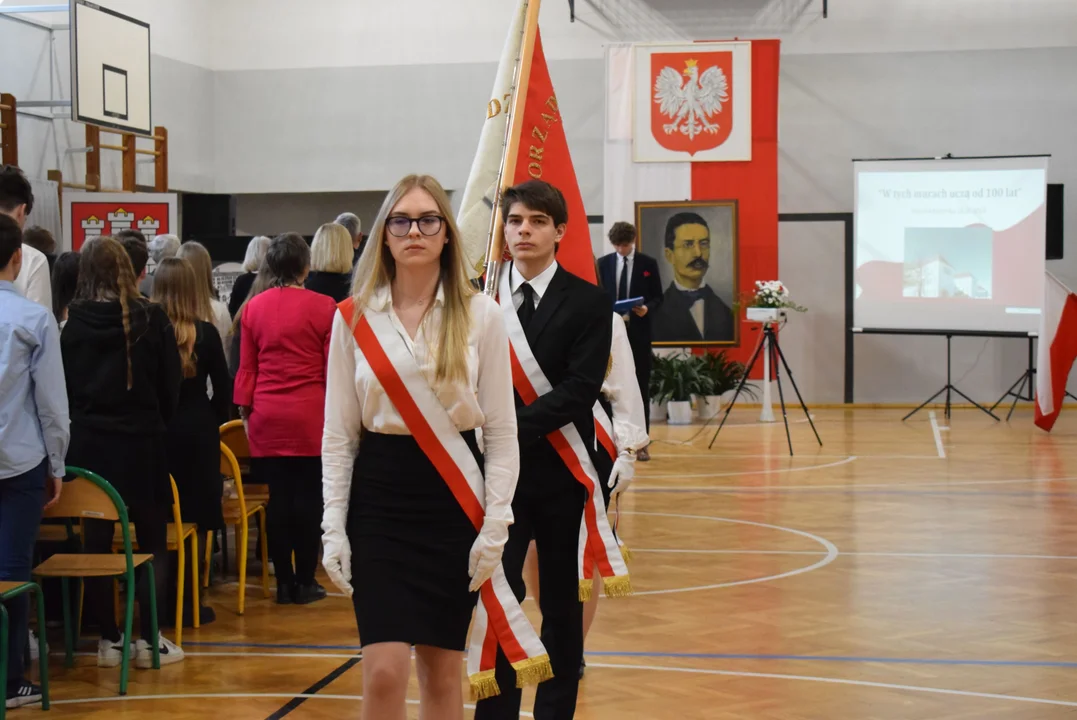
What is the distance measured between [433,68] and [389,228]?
12.9 meters

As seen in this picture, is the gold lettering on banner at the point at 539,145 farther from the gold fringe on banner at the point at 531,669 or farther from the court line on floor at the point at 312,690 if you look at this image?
the court line on floor at the point at 312,690

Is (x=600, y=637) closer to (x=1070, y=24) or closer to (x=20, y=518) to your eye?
(x=20, y=518)

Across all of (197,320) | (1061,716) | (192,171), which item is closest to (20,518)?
(197,320)

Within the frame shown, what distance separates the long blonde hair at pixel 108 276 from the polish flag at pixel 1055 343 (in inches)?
379

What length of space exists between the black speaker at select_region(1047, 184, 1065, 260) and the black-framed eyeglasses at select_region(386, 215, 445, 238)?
463 inches

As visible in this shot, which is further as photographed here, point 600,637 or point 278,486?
point 278,486

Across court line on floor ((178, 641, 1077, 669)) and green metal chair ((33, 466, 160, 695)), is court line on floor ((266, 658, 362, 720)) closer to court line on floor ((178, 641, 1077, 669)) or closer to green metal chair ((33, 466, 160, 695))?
court line on floor ((178, 641, 1077, 669))

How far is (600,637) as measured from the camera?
4.81 m

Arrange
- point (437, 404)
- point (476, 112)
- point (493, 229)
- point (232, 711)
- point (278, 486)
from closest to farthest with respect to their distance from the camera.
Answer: point (437, 404)
point (493, 229)
point (232, 711)
point (278, 486)
point (476, 112)

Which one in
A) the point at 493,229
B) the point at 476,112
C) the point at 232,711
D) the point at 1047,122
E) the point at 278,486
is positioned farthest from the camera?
the point at 476,112

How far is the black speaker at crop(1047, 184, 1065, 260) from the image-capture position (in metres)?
13.0

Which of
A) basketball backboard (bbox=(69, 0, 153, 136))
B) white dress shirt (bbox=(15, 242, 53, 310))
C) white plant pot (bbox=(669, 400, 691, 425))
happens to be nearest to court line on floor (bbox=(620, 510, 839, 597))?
white dress shirt (bbox=(15, 242, 53, 310))

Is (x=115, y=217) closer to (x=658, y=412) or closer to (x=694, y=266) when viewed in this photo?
(x=658, y=412)

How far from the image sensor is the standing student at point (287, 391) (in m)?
5.27
